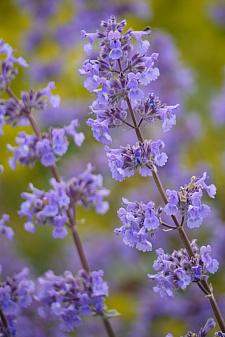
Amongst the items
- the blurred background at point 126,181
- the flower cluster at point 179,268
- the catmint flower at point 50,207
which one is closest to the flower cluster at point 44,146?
the catmint flower at point 50,207

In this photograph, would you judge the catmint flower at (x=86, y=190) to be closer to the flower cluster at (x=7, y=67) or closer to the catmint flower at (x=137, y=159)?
the flower cluster at (x=7, y=67)

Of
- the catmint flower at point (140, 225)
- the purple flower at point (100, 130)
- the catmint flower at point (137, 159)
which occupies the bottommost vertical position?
the catmint flower at point (140, 225)

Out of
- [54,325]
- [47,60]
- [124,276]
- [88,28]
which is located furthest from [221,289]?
[47,60]

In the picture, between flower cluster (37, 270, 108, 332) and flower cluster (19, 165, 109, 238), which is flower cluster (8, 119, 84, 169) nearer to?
flower cluster (19, 165, 109, 238)

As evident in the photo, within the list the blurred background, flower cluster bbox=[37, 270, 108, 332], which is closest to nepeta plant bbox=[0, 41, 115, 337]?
flower cluster bbox=[37, 270, 108, 332]

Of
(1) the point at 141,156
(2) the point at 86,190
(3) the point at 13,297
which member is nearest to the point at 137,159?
(1) the point at 141,156

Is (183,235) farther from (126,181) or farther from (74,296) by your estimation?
(126,181)
